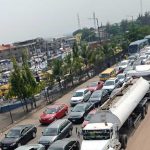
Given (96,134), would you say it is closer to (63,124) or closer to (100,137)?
(100,137)

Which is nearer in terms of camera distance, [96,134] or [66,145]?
[96,134]

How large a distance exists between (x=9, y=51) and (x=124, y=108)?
416 ft

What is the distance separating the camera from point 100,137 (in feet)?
67.6

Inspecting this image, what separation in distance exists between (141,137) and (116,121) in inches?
140

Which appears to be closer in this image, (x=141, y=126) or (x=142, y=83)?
(x=141, y=126)

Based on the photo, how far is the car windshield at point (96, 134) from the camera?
20516mm

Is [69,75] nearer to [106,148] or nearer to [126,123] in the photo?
[126,123]

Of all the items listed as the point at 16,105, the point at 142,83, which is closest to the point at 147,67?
the point at 142,83

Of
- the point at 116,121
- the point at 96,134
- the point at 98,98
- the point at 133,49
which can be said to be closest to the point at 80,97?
the point at 98,98

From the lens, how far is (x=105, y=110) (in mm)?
22625

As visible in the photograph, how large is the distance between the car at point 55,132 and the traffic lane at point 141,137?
14.7 ft

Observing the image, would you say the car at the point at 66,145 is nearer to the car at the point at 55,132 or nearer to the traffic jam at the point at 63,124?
the traffic jam at the point at 63,124

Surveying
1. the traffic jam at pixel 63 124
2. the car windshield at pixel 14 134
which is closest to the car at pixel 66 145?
the traffic jam at pixel 63 124

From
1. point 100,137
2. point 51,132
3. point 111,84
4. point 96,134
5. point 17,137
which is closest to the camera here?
point 100,137
